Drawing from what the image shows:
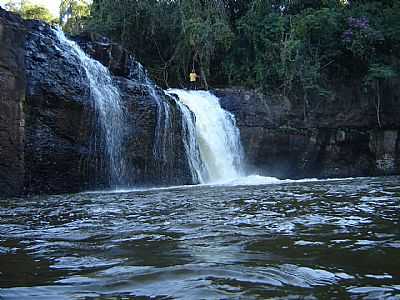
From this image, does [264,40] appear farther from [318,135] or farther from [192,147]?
[192,147]

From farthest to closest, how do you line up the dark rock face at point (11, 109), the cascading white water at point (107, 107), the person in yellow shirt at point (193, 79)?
the person in yellow shirt at point (193, 79), the cascading white water at point (107, 107), the dark rock face at point (11, 109)

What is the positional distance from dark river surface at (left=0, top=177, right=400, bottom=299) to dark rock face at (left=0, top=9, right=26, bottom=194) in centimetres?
421

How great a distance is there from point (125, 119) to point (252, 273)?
915 cm

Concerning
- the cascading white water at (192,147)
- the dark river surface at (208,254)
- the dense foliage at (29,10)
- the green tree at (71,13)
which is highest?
the dense foliage at (29,10)

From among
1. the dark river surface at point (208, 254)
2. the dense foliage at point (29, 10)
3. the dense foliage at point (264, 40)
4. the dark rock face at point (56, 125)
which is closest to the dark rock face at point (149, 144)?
the dark rock face at point (56, 125)

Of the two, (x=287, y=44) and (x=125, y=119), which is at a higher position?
(x=287, y=44)

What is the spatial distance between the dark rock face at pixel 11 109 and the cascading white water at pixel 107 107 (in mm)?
1474

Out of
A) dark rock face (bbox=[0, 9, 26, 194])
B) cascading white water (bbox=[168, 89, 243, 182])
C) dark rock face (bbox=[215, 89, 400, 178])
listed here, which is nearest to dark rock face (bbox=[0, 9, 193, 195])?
dark rock face (bbox=[0, 9, 26, 194])

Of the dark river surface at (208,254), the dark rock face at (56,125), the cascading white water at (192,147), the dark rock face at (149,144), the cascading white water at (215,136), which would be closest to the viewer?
the dark river surface at (208,254)

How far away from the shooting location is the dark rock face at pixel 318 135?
568 inches

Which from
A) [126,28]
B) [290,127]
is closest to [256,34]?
[290,127]

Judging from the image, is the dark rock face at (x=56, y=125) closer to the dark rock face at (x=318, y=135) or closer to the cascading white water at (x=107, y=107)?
the cascading white water at (x=107, y=107)

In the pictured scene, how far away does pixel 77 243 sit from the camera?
3158 millimetres

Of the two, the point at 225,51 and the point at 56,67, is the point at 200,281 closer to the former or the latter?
the point at 56,67
